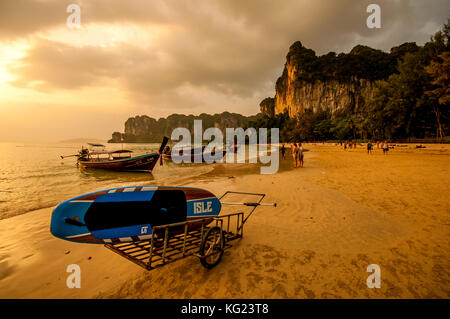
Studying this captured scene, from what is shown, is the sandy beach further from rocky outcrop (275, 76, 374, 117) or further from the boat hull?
rocky outcrop (275, 76, 374, 117)

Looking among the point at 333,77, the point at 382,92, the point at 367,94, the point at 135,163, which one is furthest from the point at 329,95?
the point at 135,163

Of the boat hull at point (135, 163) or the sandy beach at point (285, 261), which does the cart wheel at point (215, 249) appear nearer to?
the sandy beach at point (285, 261)

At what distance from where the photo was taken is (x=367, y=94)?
99.6m

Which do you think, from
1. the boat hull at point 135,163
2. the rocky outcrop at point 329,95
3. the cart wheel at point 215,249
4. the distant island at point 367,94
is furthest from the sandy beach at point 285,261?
the rocky outcrop at point 329,95

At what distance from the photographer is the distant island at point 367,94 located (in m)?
38.4

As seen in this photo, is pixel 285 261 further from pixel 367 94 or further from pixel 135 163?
pixel 367 94

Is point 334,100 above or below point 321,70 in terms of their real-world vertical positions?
below

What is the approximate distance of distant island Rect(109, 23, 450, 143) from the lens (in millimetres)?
38406

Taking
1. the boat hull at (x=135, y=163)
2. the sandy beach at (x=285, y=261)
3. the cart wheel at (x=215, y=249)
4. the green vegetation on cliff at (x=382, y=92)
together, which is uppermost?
the green vegetation on cliff at (x=382, y=92)

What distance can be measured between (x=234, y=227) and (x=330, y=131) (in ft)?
270

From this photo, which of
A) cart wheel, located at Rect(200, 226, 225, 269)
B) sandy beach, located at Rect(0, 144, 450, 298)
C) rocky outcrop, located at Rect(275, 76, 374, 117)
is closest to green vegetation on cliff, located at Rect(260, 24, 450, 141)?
rocky outcrop, located at Rect(275, 76, 374, 117)
